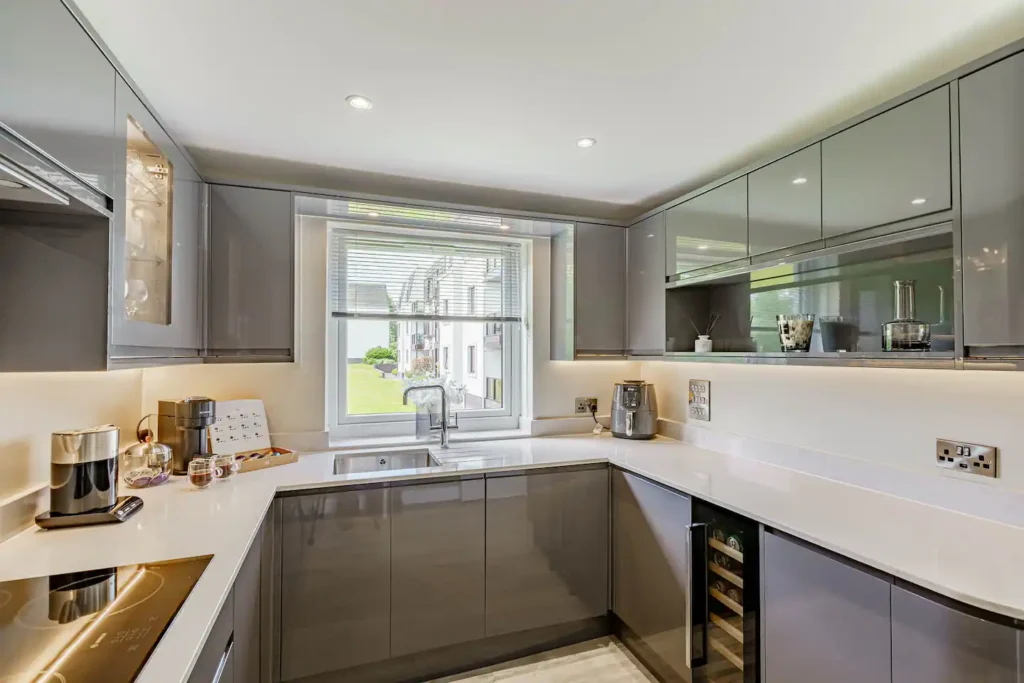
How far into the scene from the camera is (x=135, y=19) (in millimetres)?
1281

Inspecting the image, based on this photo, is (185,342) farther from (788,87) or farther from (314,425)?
(788,87)

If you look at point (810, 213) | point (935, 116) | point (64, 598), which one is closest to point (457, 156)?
point (810, 213)

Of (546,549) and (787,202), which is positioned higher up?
(787,202)

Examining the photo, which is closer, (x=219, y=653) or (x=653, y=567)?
(x=219, y=653)

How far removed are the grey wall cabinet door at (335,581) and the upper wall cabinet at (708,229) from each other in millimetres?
1758

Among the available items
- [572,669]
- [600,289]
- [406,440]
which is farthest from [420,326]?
[572,669]

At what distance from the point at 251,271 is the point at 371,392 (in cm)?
96

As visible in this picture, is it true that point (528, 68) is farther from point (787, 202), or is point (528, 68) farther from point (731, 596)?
point (731, 596)

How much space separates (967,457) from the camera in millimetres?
1539

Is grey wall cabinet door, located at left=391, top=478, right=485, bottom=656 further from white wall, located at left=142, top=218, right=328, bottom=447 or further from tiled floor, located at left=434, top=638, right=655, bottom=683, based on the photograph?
white wall, located at left=142, top=218, right=328, bottom=447

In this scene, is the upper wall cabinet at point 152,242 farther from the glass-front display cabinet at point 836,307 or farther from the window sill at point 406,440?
the glass-front display cabinet at point 836,307

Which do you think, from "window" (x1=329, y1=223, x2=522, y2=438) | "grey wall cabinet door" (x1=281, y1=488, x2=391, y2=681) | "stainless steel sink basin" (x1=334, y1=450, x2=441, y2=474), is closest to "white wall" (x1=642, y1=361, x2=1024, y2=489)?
"window" (x1=329, y1=223, x2=522, y2=438)

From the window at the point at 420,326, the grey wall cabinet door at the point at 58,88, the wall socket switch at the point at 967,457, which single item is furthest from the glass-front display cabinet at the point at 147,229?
the wall socket switch at the point at 967,457

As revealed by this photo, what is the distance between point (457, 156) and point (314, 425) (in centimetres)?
155
